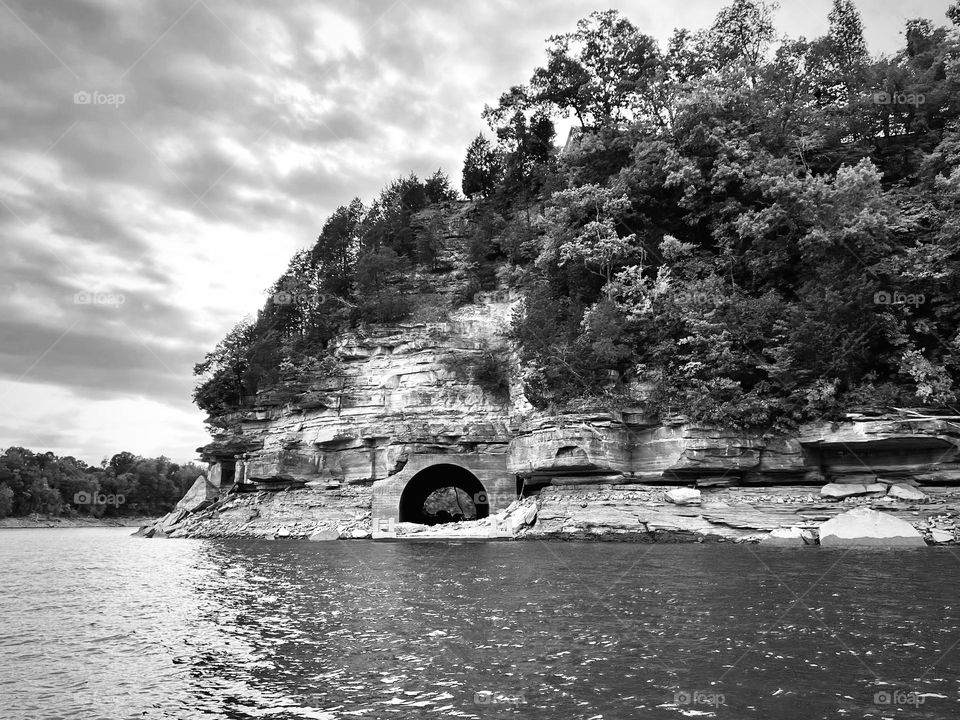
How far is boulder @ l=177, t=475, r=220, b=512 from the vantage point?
188ft

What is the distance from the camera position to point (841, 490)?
3219cm

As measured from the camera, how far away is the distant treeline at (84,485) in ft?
357

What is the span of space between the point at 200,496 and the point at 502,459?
32.7 meters

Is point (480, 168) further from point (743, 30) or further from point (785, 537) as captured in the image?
point (785, 537)

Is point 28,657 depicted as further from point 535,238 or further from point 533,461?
point 535,238

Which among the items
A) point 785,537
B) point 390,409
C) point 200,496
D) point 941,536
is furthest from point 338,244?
point 941,536

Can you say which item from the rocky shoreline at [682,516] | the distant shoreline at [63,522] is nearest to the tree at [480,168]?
the rocky shoreline at [682,516]

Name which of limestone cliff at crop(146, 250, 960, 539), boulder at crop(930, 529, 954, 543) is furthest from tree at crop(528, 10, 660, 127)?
boulder at crop(930, 529, 954, 543)

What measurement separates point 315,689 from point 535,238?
1725 inches

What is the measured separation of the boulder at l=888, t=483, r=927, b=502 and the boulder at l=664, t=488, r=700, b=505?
9.08 metres

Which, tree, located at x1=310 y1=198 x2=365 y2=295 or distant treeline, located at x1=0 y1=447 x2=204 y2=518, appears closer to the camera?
tree, located at x1=310 y1=198 x2=365 y2=295

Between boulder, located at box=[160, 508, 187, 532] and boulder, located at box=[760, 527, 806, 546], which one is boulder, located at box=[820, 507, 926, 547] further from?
boulder, located at box=[160, 508, 187, 532]

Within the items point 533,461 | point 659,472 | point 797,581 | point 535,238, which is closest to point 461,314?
point 535,238

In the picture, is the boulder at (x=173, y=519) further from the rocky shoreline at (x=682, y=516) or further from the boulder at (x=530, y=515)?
the boulder at (x=530, y=515)
